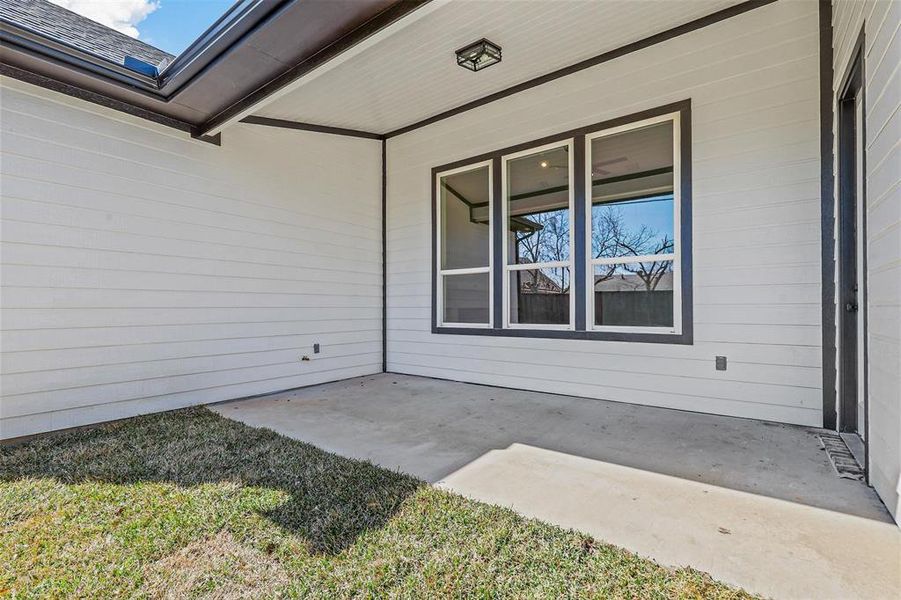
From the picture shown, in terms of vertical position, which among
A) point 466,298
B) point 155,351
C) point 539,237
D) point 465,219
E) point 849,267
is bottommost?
point 155,351

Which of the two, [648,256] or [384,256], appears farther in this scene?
[384,256]

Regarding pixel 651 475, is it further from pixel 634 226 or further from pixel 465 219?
pixel 465 219

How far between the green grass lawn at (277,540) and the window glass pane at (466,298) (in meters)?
2.98

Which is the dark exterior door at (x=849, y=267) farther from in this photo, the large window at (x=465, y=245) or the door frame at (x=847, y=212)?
the large window at (x=465, y=245)

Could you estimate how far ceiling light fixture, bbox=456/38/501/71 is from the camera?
389 centimetres

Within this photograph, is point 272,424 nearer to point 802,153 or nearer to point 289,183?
point 289,183

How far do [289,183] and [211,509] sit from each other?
12.8 ft

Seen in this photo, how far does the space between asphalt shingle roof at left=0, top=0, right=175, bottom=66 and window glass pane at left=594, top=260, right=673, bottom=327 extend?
14.5ft

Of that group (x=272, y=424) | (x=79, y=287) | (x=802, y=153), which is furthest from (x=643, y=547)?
(x=79, y=287)

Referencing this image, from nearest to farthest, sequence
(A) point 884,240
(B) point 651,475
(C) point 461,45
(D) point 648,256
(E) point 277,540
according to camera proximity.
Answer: (E) point 277,540 < (A) point 884,240 < (B) point 651,475 < (C) point 461,45 < (D) point 648,256

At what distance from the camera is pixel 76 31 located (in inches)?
139

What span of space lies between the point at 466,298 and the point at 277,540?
3.90 metres

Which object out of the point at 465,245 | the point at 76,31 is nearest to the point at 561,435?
the point at 465,245

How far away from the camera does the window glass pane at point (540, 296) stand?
462 centimetres
